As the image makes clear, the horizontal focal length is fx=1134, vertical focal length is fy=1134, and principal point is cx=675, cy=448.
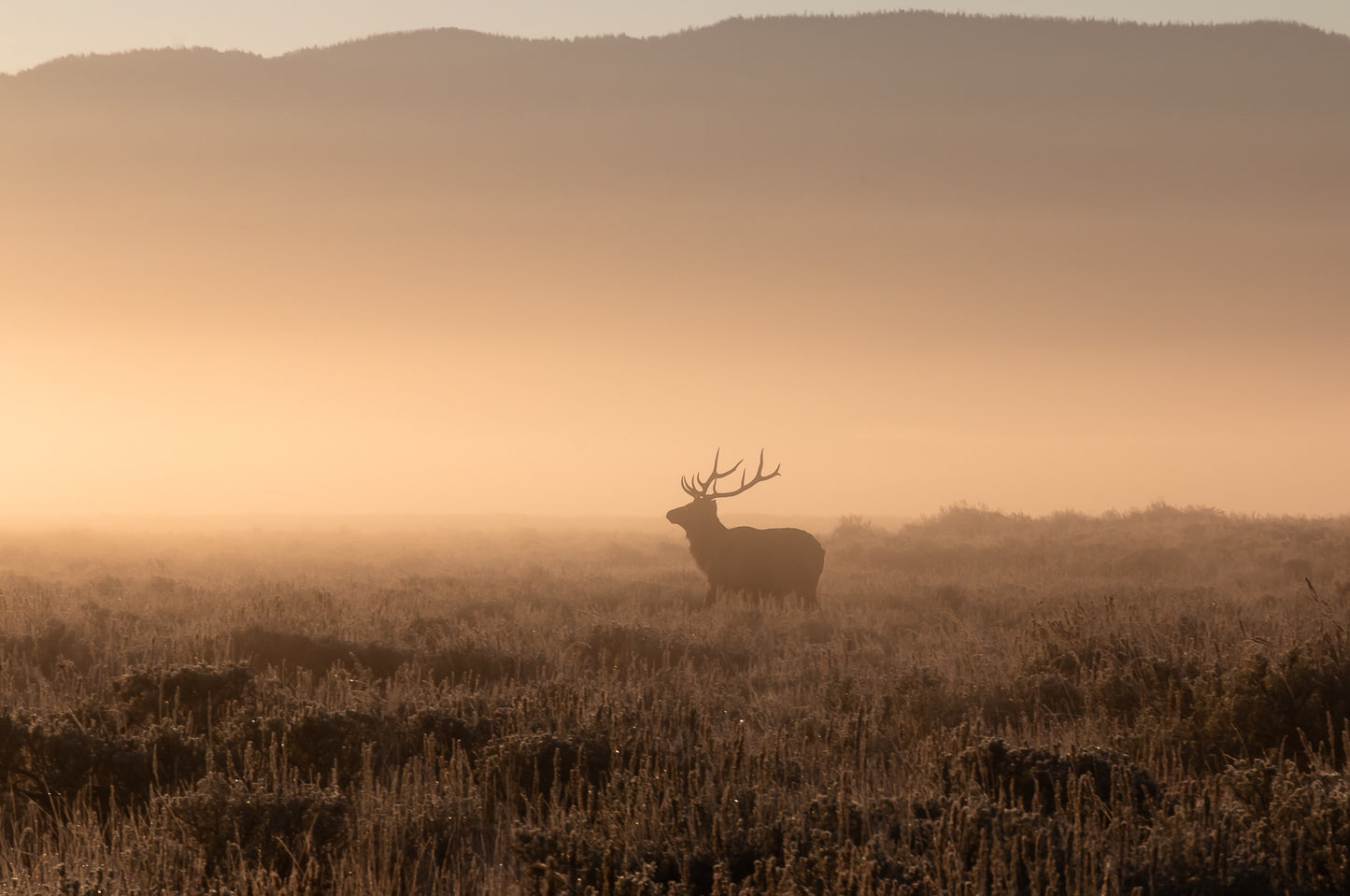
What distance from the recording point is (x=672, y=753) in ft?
19.2

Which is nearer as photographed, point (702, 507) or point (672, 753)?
point (672, 753)

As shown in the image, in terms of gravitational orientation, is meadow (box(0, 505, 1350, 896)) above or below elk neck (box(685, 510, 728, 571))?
below

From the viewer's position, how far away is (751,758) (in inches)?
220

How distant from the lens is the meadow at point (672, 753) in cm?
410

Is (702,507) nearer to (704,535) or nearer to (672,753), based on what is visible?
(704,535)

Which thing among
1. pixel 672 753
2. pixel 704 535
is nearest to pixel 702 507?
pixel 704 535

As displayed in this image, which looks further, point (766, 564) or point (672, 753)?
point (766, 564)

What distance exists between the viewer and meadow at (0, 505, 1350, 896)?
410 cm

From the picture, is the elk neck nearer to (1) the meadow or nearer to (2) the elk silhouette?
(2) the elk silhouette

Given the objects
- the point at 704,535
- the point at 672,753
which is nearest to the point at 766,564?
the point at 704,535

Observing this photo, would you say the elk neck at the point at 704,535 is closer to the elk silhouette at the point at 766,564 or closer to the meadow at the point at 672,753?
the elk silhouette at the point at 766,564

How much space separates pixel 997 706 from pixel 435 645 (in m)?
4.93

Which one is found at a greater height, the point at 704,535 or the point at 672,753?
the point at 704,535

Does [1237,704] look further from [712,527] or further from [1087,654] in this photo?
[712,527]
